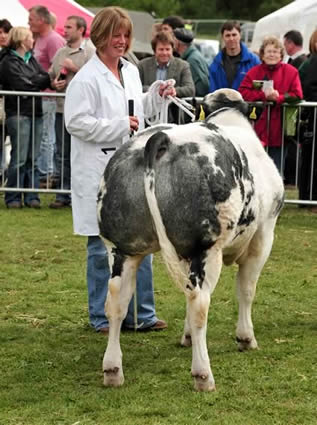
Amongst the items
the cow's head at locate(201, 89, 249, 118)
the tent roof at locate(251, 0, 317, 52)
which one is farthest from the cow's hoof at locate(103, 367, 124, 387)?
the tent roof at locate(251, 0, 317, 52)

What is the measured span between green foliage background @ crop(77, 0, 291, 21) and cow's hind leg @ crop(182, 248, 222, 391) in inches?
2113

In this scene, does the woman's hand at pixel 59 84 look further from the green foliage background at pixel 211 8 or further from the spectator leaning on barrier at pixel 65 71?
the green foliage background at pixel 211 8

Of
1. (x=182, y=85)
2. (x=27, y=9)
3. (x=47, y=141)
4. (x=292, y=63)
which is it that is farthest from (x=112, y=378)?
(x=27, y=9)

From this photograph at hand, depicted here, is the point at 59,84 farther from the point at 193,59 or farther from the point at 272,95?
the point at 272,95

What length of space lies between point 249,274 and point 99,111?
1.48 m

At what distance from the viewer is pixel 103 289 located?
685 centimetres

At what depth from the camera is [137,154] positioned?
5574 mm

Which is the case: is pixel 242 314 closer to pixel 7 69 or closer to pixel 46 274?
pixel 46 274

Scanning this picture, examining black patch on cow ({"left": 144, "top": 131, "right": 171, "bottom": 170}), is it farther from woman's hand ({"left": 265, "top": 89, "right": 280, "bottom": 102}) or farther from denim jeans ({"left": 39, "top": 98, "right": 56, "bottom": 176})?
denim jeans ({"left": 39, "top": 98, "right": 56, "bottom": 176})

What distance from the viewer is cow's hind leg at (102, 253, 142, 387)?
564 cm

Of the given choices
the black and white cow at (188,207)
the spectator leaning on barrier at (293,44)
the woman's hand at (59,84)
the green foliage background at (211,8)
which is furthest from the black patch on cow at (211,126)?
the green foliage background at (211,8)

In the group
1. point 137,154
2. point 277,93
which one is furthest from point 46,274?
point 277,93

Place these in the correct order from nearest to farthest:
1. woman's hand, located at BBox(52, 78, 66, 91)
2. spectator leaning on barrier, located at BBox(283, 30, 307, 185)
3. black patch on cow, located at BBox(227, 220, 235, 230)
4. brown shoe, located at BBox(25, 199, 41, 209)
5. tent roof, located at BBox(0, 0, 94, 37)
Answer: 1. black patch on cow, located at BBox(227, 220, 235, 230)
2. woman's hand, located at BBox(52, 78, 66, 91)
3. brown shoe, located at BBox(25, 199, 41, 209)
4. spectator leaning on barrier, located at BBox(283, 30, 307, 185)
5. tent roof, located at BBox(0, 0, 94, 37)

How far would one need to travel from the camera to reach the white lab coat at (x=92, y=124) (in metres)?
6.29
